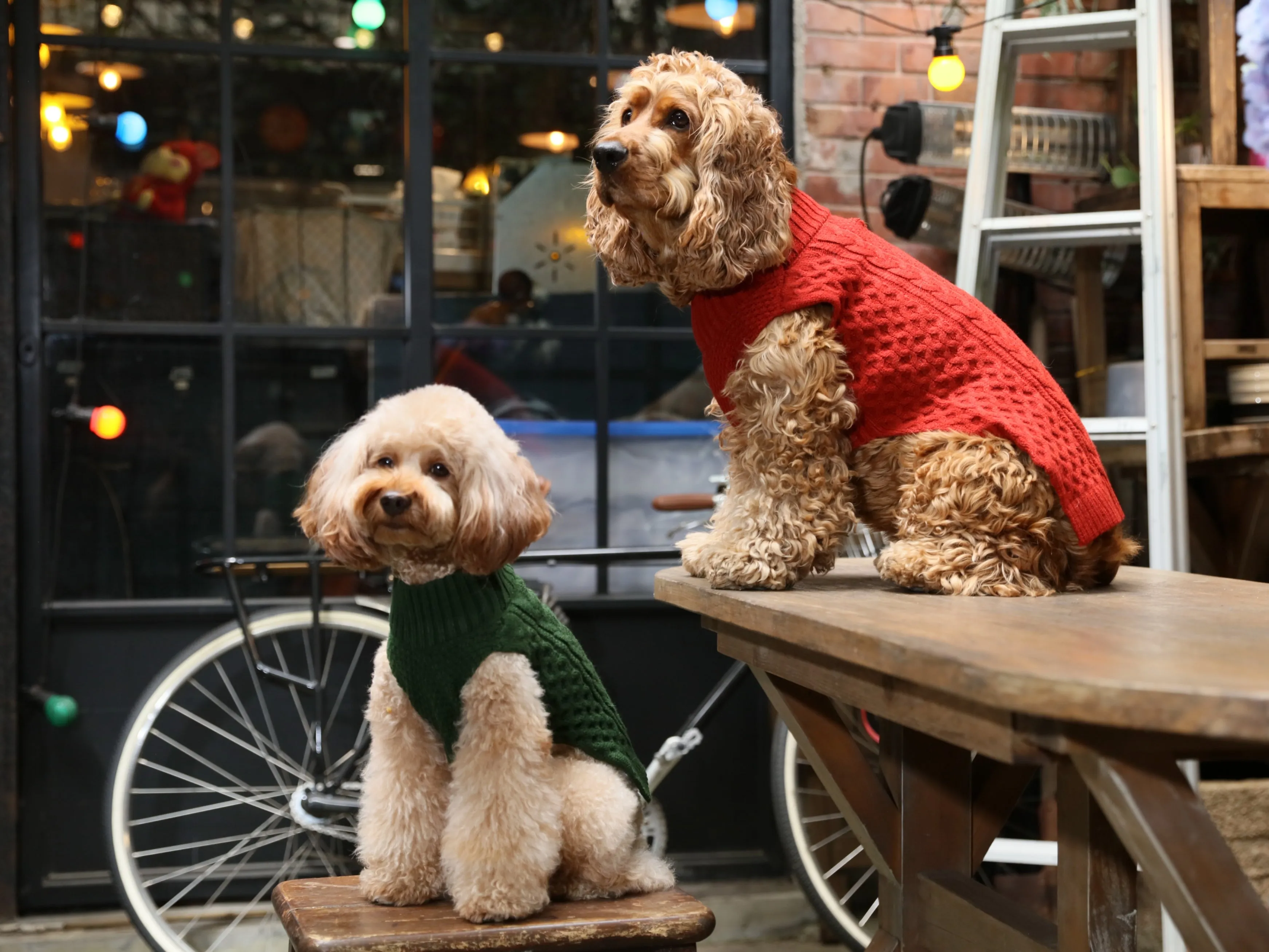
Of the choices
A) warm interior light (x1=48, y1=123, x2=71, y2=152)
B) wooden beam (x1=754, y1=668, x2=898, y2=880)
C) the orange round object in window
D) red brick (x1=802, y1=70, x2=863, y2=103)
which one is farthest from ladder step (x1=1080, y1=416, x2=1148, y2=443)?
warm interior light (x1=48, y1=123, x2=71, y2=152)

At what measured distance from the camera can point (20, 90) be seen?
2.93m

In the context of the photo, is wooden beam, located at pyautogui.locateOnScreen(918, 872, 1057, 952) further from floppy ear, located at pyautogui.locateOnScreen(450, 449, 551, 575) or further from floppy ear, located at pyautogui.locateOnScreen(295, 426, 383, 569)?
floppy ear, located at pyautogui.locateOnScreen(295, 426, 383, 569)

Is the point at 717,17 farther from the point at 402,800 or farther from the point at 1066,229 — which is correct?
the point at 402,800

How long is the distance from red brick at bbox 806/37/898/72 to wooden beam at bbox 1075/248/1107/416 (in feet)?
2.35

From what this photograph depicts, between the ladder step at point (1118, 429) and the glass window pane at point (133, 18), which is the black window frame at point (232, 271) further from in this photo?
the ladder step at point (1118, 429)

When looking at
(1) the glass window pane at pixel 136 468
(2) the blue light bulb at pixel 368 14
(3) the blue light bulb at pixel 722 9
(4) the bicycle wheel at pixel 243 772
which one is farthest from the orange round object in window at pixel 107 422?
(3) the blue light bulb at pixel 722 9

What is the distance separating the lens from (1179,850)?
92 cm

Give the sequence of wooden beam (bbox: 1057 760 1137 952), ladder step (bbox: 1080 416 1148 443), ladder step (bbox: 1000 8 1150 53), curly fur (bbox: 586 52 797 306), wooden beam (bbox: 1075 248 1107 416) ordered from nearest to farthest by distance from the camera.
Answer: wooden beam (bbox: 1057 760 1137 952) → curly fur (bbox: 586 52 797 306) → ladder step (bbox: 1080 416 1148 443) → ladder step (bbox: 1000 8 1150 53) → wooden beam (bbox: 1075 248 1107 416)

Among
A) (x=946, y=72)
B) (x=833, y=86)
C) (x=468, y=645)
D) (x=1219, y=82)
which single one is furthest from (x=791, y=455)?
(x=833, y=86)

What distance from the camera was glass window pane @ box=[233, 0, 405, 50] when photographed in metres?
3.11

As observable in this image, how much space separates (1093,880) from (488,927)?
0.70 m

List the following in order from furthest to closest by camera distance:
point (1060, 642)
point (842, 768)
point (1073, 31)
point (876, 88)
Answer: point (876, 88)
point (1073, 31)
point (842, 768)
point (1060, 642)

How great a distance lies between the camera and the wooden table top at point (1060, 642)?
0.83m

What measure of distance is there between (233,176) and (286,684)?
4.31 ft
